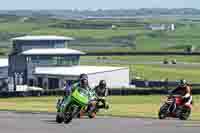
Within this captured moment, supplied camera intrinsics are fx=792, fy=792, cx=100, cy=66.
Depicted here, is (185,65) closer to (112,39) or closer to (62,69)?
(62,69)

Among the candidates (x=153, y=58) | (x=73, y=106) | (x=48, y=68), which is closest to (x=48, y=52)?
(x=48, y=68)

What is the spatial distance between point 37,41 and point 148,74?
628 inches

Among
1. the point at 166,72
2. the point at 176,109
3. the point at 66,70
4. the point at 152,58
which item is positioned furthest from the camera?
the point at 152,58

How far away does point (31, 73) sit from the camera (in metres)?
67.1

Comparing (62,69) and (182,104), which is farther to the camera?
(62,69)

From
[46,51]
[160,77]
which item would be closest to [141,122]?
[46,51]

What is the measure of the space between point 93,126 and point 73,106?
4.76 ft

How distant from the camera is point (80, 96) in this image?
22172 mm

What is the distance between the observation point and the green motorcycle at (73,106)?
72.3ft

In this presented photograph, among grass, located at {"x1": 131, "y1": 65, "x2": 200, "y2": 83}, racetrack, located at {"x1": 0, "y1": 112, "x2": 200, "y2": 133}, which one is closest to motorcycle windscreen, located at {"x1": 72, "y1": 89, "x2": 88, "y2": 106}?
racetrack, located at {"x1": 0, "y1": 112, "x2": 200, "y2": 133}

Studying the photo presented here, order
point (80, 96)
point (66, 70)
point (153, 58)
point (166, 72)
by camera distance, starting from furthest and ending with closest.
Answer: point (153, 58), point (166, 72), point (66, 70), point (80, 96)

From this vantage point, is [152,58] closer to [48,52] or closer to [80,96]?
[48,52]

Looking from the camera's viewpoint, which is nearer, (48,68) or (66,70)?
(66,70)

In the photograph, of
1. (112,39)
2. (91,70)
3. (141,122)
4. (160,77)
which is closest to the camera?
(141,122)
